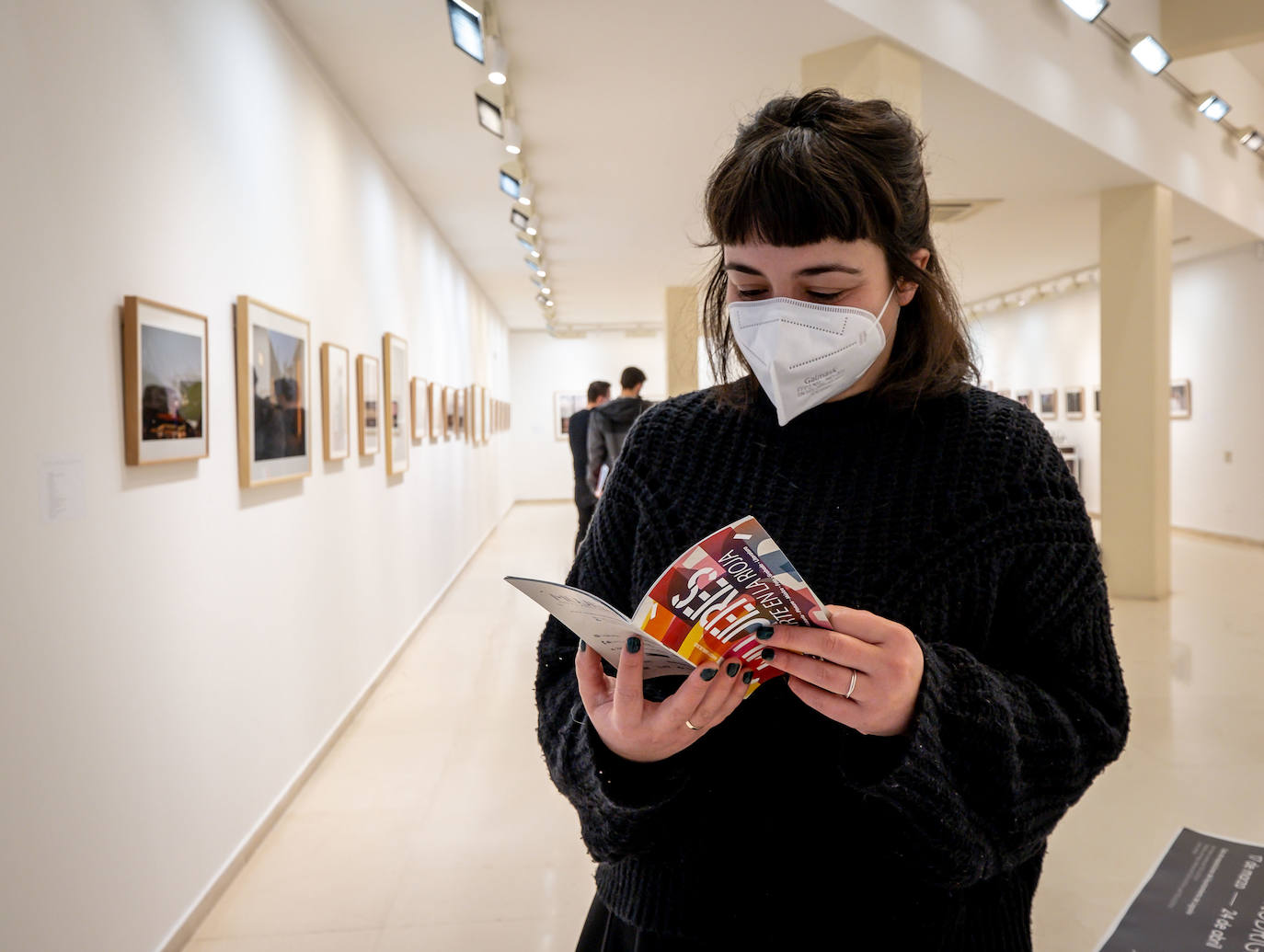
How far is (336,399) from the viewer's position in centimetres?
545

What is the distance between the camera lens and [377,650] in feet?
20.9

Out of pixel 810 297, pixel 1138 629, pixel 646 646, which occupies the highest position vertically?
pixel 810 297

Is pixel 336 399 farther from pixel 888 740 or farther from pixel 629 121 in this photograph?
pixel 888 740

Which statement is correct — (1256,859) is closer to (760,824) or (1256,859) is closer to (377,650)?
(760,824)

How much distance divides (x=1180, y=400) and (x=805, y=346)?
1439 centimetres

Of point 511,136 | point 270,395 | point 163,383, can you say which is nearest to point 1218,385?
point 511,136

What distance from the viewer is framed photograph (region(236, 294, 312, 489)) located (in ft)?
12.8

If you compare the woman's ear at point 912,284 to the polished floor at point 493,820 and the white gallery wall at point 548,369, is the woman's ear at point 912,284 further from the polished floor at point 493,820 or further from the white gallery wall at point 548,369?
the white gallery wall at point 548,369

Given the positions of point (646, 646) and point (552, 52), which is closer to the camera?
point (646, 646)

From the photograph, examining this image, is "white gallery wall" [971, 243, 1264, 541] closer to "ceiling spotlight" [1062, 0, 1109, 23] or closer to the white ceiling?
the white ceiling

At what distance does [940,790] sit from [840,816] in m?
0.18

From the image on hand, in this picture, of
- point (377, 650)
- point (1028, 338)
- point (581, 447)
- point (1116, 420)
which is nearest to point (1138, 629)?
point (1116, 420)

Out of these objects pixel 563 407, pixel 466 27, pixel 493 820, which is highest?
pixel 466 27

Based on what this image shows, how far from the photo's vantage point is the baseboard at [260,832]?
10.3 ft
